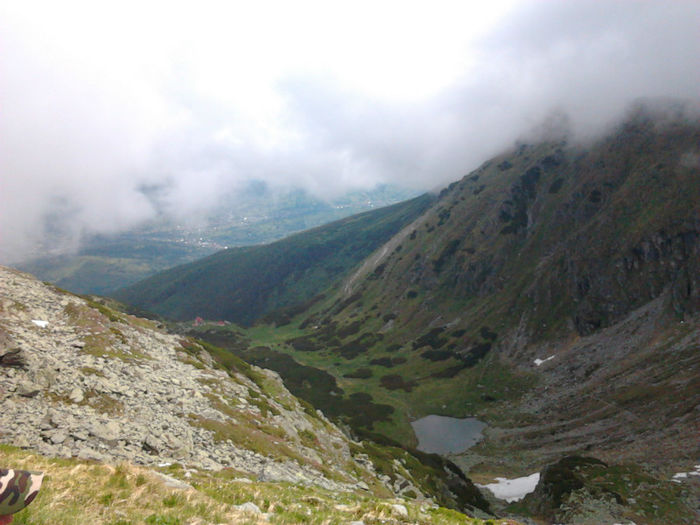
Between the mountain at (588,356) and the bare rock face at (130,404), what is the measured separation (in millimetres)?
45082

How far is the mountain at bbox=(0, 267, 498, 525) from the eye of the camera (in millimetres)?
11797

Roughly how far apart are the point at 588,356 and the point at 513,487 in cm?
6484

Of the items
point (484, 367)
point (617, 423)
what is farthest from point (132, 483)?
point (484, 367)

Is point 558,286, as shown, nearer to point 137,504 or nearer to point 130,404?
point 130,404

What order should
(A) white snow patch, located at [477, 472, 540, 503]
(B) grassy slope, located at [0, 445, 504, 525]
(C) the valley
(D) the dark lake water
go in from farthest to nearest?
1. (D) the dark lake water
2. (A) white snow patch, located at [477, 472, 540, 503]
3. (C) the valley
4. (B) grassy slope, located at [0, 445, 504, 525]

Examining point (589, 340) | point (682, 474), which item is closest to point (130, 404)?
point (682, 474)

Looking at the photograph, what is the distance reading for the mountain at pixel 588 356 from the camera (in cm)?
6775

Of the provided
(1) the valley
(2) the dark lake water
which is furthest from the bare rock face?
(2) the dark lake water

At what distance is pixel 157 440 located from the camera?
27.0 meters

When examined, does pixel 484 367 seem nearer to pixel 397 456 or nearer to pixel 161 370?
pixel 397 456

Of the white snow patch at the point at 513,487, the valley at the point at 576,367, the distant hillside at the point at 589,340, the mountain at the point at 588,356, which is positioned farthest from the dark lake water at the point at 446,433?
the white snow patch at the point at 513,487

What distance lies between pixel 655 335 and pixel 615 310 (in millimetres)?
22057

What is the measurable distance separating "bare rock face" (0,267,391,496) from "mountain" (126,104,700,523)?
4508cm

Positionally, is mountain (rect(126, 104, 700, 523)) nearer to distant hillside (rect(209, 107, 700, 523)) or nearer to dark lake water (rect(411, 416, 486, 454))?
distant hillside (rect(209, 107, 700, 523))
